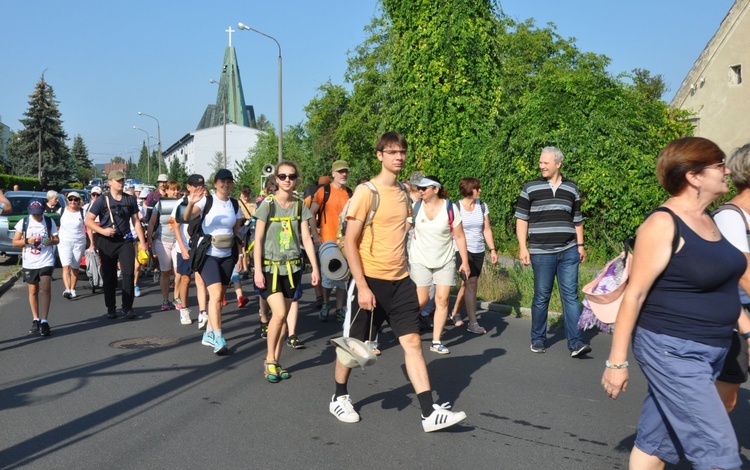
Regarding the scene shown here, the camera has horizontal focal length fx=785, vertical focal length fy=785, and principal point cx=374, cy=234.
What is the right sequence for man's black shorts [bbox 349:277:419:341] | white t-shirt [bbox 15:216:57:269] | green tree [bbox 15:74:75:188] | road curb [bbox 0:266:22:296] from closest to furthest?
man's black shorts [bbox 349:277:419:341] → white t-shirt [bbox 15:216:57:269] → road curb [bbox 0:266:22:296] → green tree [bbox 15:74:75:188]

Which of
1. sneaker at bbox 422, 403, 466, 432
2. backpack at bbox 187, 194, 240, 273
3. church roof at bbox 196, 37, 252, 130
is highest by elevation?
church roof at bbox 196, 37, 252, 130

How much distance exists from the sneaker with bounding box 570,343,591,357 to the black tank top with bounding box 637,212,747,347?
4.37 metres

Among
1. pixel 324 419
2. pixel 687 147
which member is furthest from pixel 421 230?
pixel 687 147

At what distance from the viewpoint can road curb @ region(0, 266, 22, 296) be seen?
45.8 feet

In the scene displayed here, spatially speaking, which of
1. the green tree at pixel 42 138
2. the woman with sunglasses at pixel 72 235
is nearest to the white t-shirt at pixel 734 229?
the woman with sunglasses at pixel 72 235

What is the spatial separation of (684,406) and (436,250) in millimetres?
4935

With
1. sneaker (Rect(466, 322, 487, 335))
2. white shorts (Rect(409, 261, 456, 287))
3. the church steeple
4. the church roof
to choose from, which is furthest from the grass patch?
the church roof

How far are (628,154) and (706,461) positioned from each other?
1399 centimetres

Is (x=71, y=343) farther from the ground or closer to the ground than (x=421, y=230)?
closer to the ground

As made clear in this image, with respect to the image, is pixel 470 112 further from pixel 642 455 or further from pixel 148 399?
pixel 642 455

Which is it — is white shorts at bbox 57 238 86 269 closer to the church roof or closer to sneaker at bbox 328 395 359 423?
sneaker at bbox 328 395 359 423

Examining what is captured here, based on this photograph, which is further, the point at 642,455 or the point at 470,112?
the point at 470,112

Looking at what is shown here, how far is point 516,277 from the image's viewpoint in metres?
12.7

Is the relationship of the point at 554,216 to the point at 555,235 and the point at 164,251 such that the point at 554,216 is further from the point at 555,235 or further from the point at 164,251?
the point at 164,251
